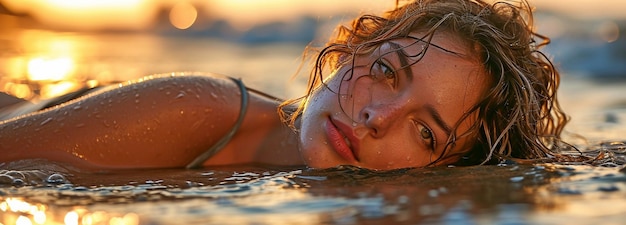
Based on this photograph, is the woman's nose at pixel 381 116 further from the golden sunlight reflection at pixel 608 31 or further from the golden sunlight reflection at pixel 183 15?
the golden sunlight reflection at pixel 183 15

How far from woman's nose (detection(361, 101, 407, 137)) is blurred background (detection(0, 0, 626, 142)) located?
A: 958 millimetres

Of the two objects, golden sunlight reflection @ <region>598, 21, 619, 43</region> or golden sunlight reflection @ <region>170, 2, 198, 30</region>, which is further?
golden sunlight reflection @ <region>170, 2, 198, 30</region>

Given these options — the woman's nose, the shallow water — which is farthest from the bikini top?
the woman's nose

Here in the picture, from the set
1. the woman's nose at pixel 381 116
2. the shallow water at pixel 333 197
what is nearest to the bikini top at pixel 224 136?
the shallow water at pixel 333 197

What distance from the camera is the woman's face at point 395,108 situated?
9.04 feet

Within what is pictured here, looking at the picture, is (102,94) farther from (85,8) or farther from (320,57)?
(85,8)

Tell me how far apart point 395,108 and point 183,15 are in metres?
14.6

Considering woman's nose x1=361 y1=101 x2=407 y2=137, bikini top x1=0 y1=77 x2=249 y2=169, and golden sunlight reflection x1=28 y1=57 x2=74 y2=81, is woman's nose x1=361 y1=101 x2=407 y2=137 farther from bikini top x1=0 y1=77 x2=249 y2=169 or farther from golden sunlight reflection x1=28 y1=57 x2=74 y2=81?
golden sunlight reflection x1=28 y1=57 x2=74 y2=81

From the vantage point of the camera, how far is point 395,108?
2729mm

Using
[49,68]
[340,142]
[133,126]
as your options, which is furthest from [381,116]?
[49,68]

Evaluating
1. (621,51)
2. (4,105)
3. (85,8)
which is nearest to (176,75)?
(4,105)

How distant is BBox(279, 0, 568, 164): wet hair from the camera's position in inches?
116

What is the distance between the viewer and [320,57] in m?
3.19

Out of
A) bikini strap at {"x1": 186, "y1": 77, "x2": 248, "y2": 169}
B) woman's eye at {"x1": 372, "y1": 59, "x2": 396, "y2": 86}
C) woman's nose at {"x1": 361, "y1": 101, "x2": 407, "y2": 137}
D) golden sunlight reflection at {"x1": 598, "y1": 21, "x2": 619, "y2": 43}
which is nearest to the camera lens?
woman's nose at {"x1": 361, "y1": 101, "x2": 407, "y2": 137}
